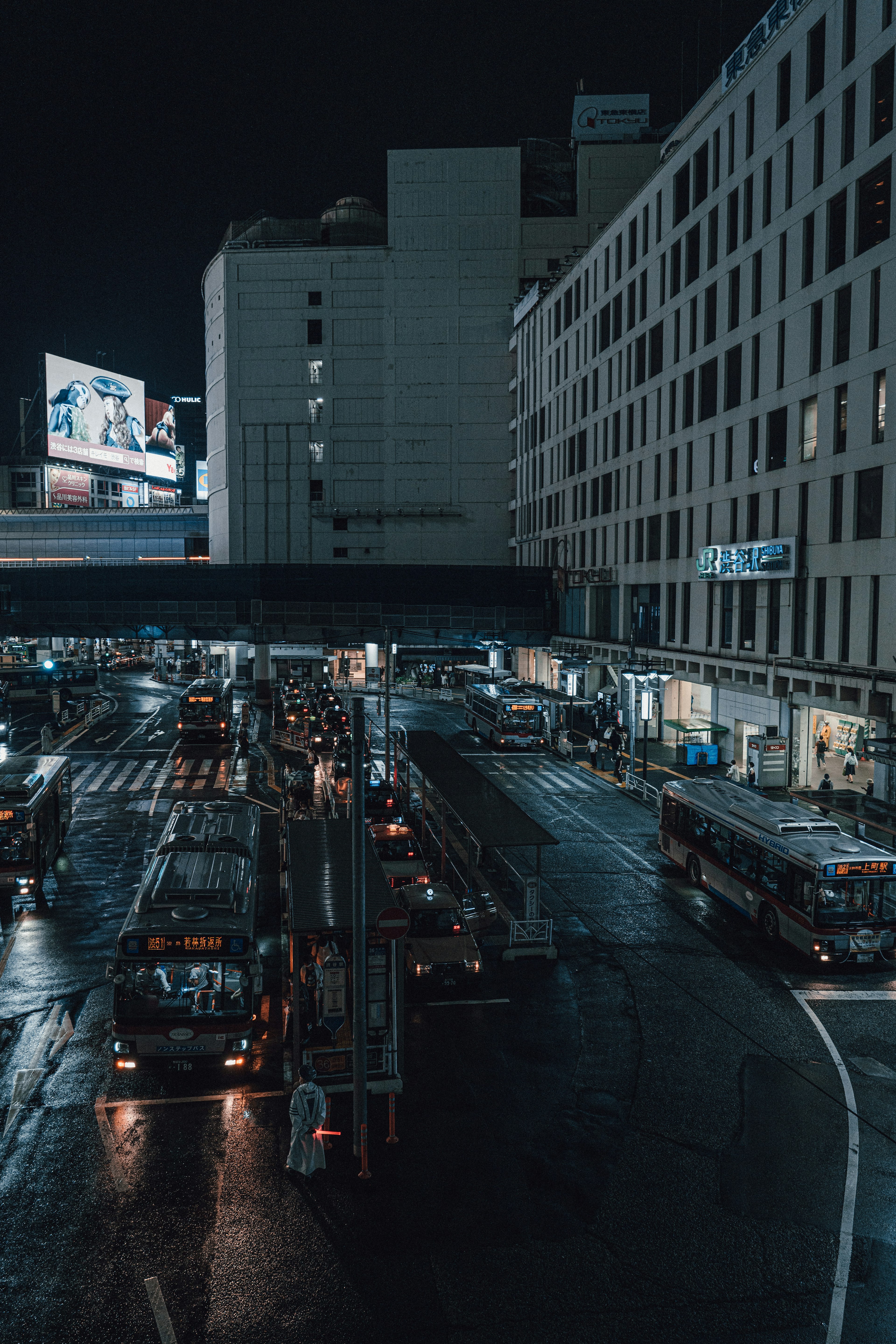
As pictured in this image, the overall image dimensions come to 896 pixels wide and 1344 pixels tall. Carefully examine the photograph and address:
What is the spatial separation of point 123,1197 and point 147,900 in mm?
4669

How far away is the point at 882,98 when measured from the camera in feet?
105

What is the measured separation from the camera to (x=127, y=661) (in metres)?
112

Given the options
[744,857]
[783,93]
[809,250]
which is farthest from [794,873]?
[783,93]

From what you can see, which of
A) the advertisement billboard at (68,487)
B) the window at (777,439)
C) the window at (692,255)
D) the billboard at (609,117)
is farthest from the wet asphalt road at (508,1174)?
the advertisement billboard at (68,487)

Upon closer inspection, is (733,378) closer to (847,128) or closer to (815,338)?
(815,338)

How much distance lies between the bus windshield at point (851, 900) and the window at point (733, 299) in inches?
1234

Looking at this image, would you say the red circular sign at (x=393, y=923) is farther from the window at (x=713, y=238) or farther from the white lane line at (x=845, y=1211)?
the window at (x=713, y=238)

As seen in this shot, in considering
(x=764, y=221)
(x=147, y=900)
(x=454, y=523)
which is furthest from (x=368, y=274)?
(x=147, y=900)

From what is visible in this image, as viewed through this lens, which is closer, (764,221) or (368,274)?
(764,221)

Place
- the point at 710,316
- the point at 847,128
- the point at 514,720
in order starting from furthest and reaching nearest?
the point at 514,720, the point at 710,316, the point at 847,128

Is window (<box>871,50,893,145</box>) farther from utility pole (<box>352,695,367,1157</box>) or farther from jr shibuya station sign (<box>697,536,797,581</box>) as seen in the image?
utility pole (<box>352,695,367,1157</box>)

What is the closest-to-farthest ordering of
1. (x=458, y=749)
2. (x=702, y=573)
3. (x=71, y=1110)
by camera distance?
(x=71, y=1110)
(x=702, y=573)
(x=458, y=749)

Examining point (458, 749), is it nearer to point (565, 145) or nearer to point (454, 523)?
point (454, 523)

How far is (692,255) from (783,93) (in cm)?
965
